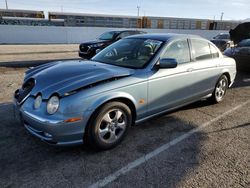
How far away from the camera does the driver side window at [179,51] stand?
4.04m

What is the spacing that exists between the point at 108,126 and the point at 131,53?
4.93ft

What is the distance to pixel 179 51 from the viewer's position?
Answer: 425 centimetres

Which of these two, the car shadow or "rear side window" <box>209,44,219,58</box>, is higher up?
"rear side window" <box>209,44,219,58</box>

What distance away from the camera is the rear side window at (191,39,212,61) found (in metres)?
4.58

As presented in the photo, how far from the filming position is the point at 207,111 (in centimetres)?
498

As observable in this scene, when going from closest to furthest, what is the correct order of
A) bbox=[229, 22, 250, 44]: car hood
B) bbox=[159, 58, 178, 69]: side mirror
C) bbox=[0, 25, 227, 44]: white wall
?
bbox=[159, 58, 178, 69]: side mirror → bbox=[229, 22, 250, 44]: car hood → bbox=[0, 25, 227, 44]: white wall

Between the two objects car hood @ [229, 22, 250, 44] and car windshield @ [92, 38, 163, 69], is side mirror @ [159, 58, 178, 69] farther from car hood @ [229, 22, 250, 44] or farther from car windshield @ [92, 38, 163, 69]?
car hood @ [229, 22, 250, 44]

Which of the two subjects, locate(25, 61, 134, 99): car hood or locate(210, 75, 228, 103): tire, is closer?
locate(25, 61, 134, 99): car hood

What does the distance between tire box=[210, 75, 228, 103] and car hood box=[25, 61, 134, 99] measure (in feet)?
8.69

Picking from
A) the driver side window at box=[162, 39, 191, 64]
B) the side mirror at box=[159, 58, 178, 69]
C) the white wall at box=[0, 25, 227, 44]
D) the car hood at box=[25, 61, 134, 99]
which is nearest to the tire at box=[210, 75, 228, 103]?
the driver side window at box=[162, 39, 191, 64]

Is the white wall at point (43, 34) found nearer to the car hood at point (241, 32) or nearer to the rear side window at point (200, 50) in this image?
the car hood at point (241, 32)

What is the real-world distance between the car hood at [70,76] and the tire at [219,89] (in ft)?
8.69

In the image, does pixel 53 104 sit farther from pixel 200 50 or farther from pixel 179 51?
pixel 200 50

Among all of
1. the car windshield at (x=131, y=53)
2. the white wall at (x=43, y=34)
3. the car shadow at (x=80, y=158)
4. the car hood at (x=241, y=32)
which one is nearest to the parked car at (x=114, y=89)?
the car windshield at (x=131, y=53)
